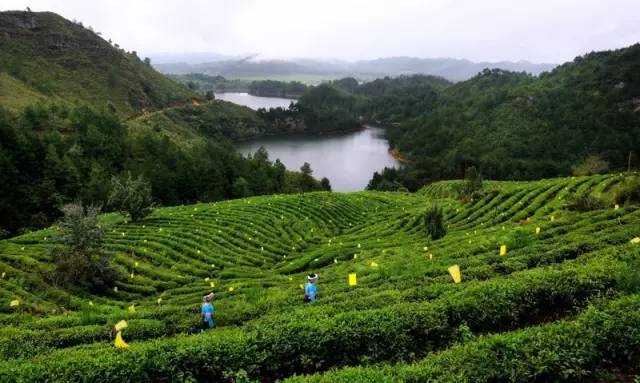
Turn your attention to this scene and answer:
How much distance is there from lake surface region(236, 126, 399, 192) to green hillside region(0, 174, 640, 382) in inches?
3222

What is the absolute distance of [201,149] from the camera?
7788 cm

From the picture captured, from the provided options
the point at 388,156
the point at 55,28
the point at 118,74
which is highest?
the point at 55,28

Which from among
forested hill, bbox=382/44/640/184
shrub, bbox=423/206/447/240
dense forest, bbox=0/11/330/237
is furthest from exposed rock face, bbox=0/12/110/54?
shrub, bbox=423/206/447/240

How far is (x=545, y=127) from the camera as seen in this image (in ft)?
430

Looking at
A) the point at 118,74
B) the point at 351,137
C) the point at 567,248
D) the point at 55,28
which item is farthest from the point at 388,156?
the point at 567,248

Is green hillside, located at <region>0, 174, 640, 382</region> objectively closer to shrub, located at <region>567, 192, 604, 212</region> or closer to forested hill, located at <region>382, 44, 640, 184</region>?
shrub, located at <region>567, 192, 604, 212</region>

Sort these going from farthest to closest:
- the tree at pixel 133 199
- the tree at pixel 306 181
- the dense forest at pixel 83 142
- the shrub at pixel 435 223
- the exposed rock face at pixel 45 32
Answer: the exposed rock face at pixel 45 32
the tree at pixel 306 181
the dense forest at pixel 83 142
the tree at pixel 133 199
the shrub at pixel 435 223

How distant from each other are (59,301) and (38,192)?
41523 millimetres

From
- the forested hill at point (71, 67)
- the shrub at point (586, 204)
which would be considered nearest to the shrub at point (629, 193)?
the shrub at point (586, 204)

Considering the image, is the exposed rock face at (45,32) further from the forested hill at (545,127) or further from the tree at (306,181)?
the forested hill at (545,127)

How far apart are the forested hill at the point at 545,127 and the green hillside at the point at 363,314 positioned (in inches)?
3245

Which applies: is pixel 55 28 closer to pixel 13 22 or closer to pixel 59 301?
pixel 13 22

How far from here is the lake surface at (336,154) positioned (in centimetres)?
11811

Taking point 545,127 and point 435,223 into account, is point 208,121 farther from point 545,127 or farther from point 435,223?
point 435,223
